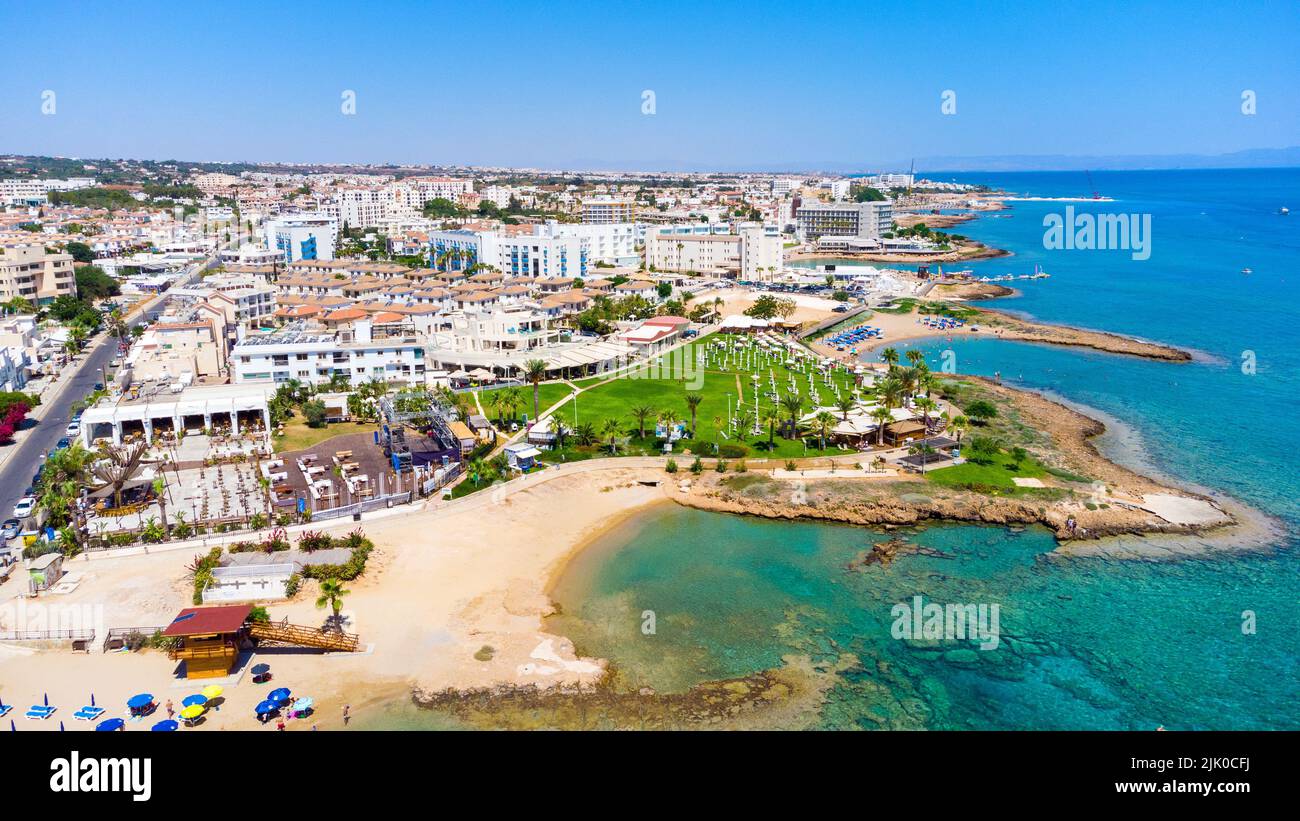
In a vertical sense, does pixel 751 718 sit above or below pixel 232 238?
below

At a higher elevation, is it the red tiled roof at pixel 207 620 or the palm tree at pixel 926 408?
the palm tree at pixel 926 408

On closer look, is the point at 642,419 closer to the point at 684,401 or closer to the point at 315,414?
the point at 684,401

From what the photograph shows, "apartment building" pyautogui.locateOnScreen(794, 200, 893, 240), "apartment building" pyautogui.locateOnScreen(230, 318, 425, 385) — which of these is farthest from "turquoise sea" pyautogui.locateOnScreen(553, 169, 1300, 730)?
"apartment building" pyautogui.locateOnScreen(794, 200, 893, 240)

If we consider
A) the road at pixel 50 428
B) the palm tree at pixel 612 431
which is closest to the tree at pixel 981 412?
the palm tree at pixel 612 431

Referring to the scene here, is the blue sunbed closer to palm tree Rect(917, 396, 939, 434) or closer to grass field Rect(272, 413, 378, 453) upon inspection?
grass field Rect(272, 413, 378, 453)

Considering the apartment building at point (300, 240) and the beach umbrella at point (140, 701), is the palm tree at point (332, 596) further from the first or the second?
the apartment building at point (300, 240)
